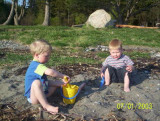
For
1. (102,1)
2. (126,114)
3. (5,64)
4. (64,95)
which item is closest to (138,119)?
(126,114)

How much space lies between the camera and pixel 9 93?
3.12 m

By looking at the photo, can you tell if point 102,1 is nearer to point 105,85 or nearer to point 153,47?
point 153,47

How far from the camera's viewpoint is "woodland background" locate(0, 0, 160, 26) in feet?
66.6

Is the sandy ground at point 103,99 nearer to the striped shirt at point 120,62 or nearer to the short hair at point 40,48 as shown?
the striped shirt at point 120,62

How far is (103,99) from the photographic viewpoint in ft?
9.66

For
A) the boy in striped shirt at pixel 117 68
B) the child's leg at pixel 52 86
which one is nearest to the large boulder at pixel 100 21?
the boy in striped shirt at pixel 117 68

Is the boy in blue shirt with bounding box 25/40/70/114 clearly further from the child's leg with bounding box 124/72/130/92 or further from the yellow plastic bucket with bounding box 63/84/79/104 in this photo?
the child's leg with bounding box 124/72/130/92

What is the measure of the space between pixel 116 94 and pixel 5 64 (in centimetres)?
294

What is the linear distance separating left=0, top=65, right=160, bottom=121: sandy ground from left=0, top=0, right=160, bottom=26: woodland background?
1529cm

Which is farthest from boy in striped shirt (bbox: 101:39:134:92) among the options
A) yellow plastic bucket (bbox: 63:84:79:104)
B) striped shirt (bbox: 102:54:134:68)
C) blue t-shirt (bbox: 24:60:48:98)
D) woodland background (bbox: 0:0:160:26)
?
woodland background (bbox: 0:0:160:26)

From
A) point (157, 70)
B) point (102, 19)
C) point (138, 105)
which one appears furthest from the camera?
point (102, 19)

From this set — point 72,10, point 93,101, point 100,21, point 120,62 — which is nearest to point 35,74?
→ point 93,101

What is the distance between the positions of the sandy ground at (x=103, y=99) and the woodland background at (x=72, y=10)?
15290mm

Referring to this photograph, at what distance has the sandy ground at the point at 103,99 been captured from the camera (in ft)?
8.42
